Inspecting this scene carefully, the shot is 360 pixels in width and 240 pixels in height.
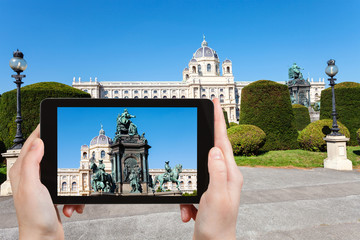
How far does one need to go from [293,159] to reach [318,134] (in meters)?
2.40

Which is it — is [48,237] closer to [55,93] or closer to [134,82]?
[55,93]

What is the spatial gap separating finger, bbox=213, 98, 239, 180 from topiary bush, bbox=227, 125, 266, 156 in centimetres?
1128

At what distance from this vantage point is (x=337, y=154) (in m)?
9.56

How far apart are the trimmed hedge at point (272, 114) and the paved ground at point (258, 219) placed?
8.27m

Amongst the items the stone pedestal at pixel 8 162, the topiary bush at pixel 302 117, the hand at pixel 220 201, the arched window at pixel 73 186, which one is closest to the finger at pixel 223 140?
the hand at pixel 220 201

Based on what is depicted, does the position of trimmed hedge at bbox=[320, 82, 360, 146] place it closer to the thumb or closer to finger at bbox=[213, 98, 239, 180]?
finger at bbox=[213, 98, 239, 180]

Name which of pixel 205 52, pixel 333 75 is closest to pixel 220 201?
pixel 333 75

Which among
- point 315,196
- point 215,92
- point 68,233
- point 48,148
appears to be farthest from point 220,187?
point 215,92

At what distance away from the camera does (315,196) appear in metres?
5.61

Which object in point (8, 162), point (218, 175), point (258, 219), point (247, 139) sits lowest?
point (258, 219)

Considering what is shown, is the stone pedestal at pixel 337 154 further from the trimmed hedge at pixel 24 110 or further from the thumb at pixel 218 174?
the trimmed hedge at pixel 24 110

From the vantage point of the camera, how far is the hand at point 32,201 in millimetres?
1329

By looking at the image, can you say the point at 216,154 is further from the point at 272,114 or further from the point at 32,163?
the point at 272,114

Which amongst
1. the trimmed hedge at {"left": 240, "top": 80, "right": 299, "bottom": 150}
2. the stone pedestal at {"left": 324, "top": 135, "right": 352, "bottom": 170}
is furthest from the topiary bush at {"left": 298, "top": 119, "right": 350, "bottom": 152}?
the stone pedestal at {"left": 324, "top": 135, "right": 352, "bottom": 170}
